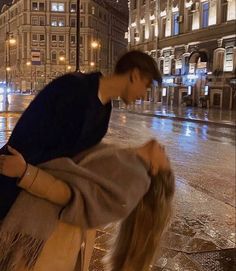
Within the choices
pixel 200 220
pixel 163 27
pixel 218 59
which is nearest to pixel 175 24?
pixel 163 27

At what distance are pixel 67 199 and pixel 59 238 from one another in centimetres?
19

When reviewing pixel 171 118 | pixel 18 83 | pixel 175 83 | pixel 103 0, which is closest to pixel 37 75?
pixel 18 83

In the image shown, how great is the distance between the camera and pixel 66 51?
378 ft

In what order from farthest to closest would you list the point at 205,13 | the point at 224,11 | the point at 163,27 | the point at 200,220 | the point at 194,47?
the point at 163,27 < the point at 194,47 < the point at 205,13 < the point at 224,11 < the point at 200,220

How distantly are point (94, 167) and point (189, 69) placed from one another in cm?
4208

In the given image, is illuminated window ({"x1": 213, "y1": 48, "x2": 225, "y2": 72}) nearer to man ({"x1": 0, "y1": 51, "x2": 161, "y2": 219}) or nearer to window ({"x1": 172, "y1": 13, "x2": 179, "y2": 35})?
window ({"x1": 172, "y1": 13, "x2": 179, "y2": 35})

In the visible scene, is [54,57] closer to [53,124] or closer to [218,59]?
[218,59]

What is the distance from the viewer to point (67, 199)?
1.59 metres

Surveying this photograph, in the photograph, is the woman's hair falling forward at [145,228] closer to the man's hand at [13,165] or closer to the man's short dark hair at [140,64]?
the man's short dark hair at [140,64]

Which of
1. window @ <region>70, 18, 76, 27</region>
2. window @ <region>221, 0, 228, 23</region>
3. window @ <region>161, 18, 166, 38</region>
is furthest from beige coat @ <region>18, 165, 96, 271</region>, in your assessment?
window @ <region>70, 18, 76, 27</region>

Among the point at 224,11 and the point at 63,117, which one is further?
the point at 224,11

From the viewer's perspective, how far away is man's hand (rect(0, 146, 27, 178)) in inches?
60.6

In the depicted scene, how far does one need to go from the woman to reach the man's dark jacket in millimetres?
44

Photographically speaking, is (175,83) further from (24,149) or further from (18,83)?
(18,83)
